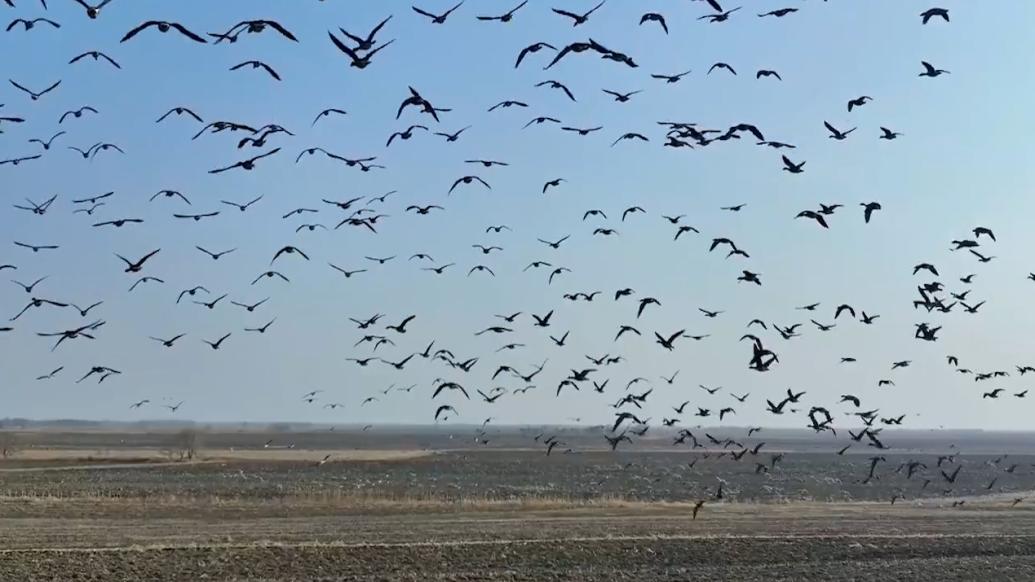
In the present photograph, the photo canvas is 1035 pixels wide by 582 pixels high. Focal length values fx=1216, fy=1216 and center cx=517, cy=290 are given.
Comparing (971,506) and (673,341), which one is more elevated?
(673,341)

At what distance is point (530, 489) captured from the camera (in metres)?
92.1

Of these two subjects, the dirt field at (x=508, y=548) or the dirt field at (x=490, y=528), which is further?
the dirt field at (x=490, y=528)

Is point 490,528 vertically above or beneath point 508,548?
beneath

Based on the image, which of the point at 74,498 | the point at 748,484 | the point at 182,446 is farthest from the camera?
the point at 182,446

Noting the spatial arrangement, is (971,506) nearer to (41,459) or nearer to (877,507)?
(877,507)

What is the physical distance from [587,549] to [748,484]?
6130 centimetres

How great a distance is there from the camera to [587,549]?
44.2 m

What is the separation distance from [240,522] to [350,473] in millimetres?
57848

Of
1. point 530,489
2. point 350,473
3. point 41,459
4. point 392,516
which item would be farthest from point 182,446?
point 392,516

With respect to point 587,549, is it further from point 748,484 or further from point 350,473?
point 350,473

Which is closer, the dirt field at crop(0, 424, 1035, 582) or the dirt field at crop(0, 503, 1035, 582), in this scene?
the dirt field at crop(0, 503, 1035, 582)

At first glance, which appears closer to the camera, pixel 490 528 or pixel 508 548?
pixel 508 548

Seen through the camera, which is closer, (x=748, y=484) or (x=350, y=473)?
(x=748, y=484)

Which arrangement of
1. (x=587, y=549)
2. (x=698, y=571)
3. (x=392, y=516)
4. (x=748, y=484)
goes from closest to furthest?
(x=698, y=571), (x=587, y=549), (x=392, y=516), (x=748, y=484)
